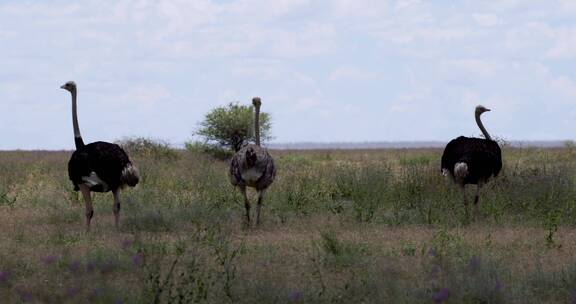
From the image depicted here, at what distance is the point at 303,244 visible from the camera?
10484 mm

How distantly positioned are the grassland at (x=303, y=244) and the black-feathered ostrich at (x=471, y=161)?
0.48m

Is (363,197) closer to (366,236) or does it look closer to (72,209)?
(366,236)

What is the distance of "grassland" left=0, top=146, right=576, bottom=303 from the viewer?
24.3ft

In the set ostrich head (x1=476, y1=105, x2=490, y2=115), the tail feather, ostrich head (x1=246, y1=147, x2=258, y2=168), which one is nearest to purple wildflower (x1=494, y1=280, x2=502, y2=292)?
ostrich head (x1=246, y1=147, x2=258, y2=168)

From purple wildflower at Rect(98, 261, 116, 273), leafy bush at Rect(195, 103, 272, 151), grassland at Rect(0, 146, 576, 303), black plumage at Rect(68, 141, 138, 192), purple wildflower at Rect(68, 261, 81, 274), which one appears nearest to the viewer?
grassland at Rect(0, 146, 576, 303)

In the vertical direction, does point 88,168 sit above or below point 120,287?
above

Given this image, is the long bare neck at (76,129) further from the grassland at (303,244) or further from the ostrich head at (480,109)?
the ostrich head at (480,109)

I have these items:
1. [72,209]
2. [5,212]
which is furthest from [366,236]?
[5,212]

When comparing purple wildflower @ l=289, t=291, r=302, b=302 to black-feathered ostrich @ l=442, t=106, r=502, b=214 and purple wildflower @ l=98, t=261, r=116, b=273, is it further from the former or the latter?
black-feathered ostrich @ l=442, t=106, r=502, b=214

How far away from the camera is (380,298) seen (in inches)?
285

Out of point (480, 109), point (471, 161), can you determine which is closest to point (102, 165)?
point (471, 161)

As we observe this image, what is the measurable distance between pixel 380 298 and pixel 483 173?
5918 millimetres

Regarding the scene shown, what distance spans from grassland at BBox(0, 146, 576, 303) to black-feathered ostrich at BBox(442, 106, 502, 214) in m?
0.48

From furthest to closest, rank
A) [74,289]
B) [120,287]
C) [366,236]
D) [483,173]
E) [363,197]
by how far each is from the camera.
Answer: [363,197] < [483,173] < [366,236] < [120,287] < [74,289]
